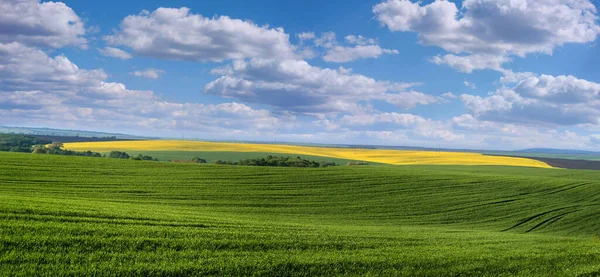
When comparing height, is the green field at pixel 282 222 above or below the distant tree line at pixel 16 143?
below

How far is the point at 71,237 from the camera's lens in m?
10.8

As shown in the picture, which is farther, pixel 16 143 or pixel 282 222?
pixel 16 143

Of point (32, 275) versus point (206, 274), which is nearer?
point (32, 275)

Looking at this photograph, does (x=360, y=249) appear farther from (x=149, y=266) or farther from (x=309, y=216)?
(x=309, y=216)

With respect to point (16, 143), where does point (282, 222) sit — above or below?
below

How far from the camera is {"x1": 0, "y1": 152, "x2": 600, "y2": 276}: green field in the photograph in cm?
Result: 1053

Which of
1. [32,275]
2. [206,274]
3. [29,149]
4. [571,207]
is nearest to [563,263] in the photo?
[206,274]

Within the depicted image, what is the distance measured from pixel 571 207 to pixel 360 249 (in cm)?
3501

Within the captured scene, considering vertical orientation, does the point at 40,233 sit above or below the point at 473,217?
above

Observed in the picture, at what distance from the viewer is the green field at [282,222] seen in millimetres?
10531

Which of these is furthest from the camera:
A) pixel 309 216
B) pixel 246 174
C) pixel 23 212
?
pixel 246 174

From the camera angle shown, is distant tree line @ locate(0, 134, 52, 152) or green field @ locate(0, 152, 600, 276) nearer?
green field @ locate(0, 152, 600, 276)

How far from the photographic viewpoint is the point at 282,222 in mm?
23141

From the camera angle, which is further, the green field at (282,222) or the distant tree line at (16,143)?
the distant tree line at (16,143)
